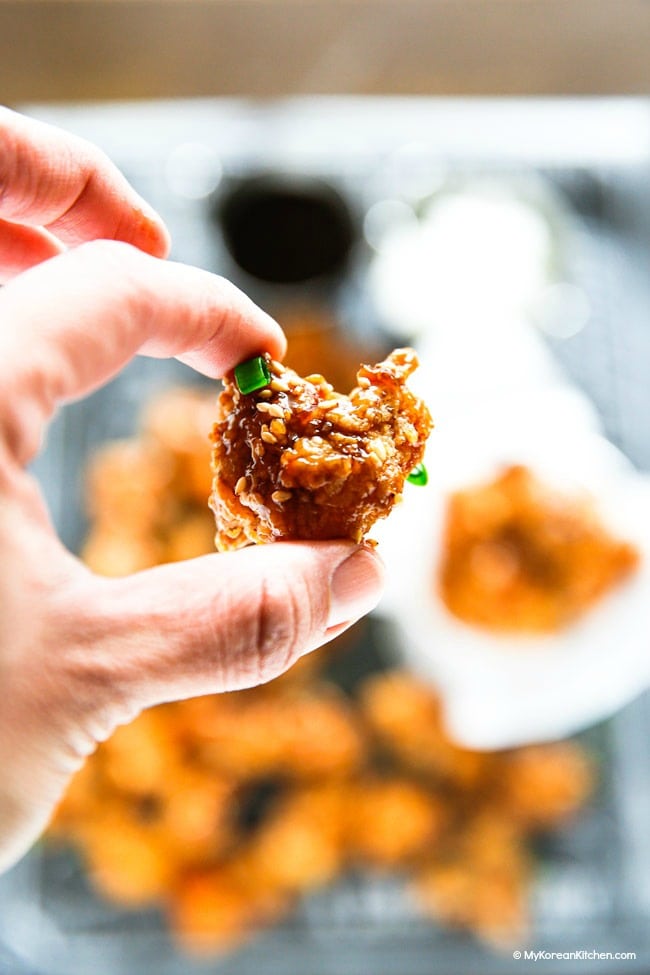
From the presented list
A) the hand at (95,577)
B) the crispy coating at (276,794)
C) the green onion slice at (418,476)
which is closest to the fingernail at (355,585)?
the hand at (95,577)

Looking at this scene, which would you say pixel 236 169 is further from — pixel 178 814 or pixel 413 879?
pixel 413 879

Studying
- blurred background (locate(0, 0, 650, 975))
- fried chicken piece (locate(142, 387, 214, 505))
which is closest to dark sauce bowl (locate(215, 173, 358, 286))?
blurred background (locate(0, 0, 650, 975))

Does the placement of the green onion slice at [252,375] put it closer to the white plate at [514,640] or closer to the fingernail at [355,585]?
the fingernail at [355,585]

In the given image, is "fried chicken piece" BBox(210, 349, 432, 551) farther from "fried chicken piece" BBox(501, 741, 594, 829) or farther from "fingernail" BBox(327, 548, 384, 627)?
"fried chicken piece" BBox(501, 741, 594, 829)

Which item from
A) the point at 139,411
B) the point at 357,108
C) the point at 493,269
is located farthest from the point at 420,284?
the point at 139,411

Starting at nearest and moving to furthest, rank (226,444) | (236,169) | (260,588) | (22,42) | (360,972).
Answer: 1. (260,588)
2. (226,444)
3. (360,972)
4. (22,42)
5. (236,169)
